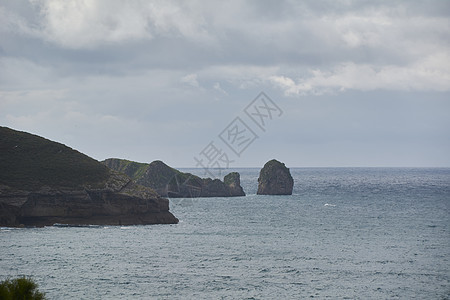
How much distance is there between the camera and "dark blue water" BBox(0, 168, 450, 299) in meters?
50.3

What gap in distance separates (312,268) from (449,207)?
89.4 m

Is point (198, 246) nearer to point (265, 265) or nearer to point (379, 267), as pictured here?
point (265, 265)

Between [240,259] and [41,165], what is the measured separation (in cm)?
5467

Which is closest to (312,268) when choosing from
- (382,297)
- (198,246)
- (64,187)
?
(382,297)

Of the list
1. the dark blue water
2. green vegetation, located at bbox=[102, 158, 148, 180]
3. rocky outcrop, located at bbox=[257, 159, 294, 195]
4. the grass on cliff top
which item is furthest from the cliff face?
rocky outcrop, located at bbox=[257, 159, 294, 195]

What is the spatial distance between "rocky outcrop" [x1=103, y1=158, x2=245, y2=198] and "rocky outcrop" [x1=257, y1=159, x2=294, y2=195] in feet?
34.3

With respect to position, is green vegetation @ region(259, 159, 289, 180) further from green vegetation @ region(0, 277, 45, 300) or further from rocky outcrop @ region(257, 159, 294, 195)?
green vegetation @ region(0, 277, 45, 300)

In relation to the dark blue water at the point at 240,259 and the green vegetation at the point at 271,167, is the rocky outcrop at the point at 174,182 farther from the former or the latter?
the dark blue water at the point at 240,259

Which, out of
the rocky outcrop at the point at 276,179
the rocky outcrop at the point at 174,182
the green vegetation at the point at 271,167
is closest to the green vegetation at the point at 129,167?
the rocky outcrop at the point at 174,182

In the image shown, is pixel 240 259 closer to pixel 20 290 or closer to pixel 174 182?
pixel 20 290

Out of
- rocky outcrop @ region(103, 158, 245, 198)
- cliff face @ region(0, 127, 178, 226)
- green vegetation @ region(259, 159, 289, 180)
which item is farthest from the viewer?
green vegetation @ region(259, 159, 289, 180)

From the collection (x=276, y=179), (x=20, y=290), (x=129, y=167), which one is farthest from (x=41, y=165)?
(x=276, y=179)

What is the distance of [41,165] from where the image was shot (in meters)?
103

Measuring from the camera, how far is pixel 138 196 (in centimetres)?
9631
